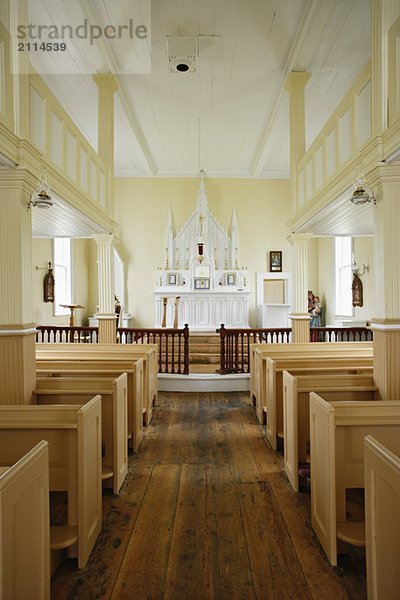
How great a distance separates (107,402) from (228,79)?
6.14 metres

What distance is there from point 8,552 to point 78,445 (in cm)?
92

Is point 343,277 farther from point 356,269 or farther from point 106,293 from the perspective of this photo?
point 106,293

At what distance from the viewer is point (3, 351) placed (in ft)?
12.5

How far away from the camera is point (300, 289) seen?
747cm

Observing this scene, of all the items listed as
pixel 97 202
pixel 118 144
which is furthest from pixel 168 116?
pixel 97 202

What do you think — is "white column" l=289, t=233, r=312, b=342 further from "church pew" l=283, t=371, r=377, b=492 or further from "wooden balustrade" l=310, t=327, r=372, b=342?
"church pew" l=283, t=371, r=377, b=492

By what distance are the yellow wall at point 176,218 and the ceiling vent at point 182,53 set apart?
21.4ft

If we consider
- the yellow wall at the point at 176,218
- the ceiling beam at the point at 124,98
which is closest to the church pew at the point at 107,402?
the ceiling beam at the point at 124,98

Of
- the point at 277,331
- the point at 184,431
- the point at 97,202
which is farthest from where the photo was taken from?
the point at 277,331

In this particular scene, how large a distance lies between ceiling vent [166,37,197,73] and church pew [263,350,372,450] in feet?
15.5

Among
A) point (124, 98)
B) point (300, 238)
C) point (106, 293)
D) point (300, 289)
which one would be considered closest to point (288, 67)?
point (300, 238)

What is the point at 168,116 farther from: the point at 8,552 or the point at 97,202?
the point at 8,552

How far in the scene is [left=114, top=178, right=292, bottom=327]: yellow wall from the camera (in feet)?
42.9

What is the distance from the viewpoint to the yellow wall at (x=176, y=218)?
42.9 ft
